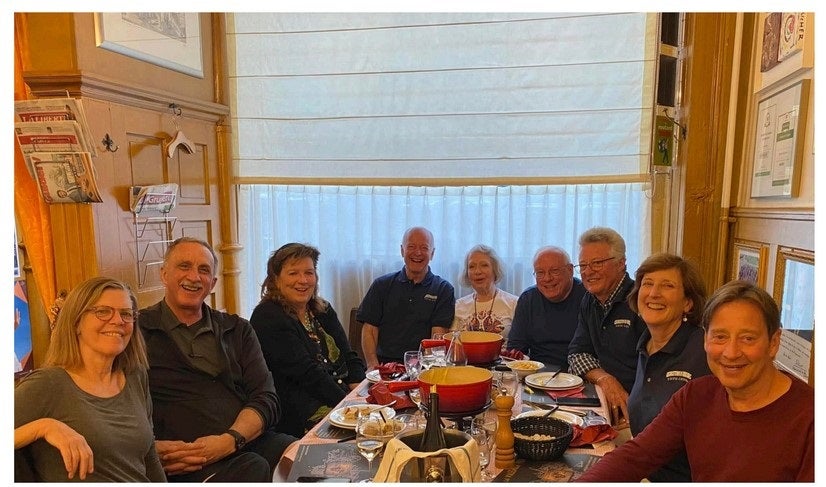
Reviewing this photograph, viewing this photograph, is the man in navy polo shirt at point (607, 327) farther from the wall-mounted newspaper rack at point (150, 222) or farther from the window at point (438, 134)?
the wall-mounted newspaper rack at point (150, 222)

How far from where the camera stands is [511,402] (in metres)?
1.10

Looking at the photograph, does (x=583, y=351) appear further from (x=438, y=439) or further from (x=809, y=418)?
(x=438, y=439)

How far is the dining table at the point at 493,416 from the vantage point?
118 centimetres

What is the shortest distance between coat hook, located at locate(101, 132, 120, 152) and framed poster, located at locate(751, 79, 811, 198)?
2404 mm

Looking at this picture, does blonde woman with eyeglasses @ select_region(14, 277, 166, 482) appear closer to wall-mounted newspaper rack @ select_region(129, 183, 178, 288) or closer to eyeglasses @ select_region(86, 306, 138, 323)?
eyeglasses @ select_region(86, 306, 138, 323)

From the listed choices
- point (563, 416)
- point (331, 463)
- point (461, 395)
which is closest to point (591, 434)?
point (563, 416)

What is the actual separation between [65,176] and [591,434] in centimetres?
194

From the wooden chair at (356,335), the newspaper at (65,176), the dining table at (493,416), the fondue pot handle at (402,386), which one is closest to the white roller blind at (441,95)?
the wooden chair at (356,335)

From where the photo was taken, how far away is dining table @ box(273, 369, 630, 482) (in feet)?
3.88

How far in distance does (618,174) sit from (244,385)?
2.04 meters

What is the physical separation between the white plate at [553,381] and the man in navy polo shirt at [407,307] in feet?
2.91

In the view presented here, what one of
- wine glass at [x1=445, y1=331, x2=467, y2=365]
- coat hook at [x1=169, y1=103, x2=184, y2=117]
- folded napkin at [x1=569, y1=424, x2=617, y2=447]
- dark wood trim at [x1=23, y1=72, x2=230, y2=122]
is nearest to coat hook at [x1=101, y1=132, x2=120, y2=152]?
dark wood trim at [x1=23, y1=72, x2=230, y2=122]

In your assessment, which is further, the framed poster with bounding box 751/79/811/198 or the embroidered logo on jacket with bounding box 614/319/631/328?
the embroidered logo on jacket with bounding box 614/319/631/328

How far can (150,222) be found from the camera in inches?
90.7
